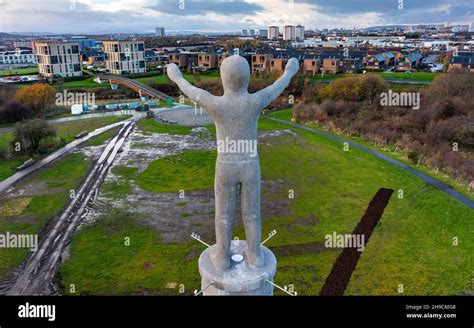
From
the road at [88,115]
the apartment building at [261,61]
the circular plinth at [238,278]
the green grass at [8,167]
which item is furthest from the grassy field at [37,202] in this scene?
the apartment building at [261,61]

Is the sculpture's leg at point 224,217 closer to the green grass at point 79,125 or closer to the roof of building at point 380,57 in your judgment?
the green grass at point 79,125

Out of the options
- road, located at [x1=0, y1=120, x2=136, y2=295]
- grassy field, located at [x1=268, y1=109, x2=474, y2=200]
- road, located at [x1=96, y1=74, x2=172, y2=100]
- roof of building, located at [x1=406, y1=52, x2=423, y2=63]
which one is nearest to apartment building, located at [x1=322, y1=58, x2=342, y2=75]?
roof of building, located at [x1=406, y1=52, x2=423, y2=63]

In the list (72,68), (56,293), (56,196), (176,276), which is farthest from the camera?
(72,68)

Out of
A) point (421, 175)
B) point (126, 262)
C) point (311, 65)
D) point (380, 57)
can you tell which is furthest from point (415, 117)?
point (380, 57)

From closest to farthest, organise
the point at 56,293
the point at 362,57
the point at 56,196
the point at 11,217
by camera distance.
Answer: the point at 56,293 → the point at 11,217 → the point at 56,196 → the point at 362,57

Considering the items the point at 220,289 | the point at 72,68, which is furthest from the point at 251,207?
the point at 72,68

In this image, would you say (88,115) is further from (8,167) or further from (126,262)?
(126,262)

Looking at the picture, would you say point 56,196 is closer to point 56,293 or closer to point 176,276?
point 56,293

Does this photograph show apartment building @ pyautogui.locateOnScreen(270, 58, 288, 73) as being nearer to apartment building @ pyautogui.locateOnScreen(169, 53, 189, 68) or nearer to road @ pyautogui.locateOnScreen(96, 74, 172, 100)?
apartment building @ pyautogui.locateOnScreen(169, 53, 189, 68)
